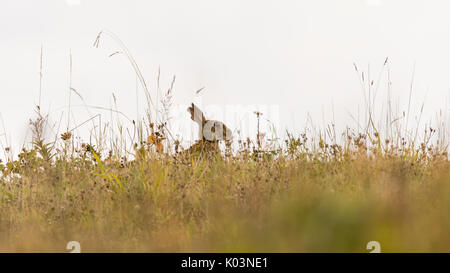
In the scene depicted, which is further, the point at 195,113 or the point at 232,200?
the point at 195,113

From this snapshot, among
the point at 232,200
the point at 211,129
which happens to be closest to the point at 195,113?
the point at 211,129

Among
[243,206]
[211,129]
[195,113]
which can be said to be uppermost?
[195,113]

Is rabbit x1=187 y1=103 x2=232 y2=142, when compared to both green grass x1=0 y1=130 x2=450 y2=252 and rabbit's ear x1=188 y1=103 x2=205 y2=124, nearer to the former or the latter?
rabbit's ear x1=188 y1=103 x2=205 y2=124

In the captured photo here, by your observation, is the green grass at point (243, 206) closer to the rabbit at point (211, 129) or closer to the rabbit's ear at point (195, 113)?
the rabbit at point (211, 129)

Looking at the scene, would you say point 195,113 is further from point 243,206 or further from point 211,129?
point 243,206

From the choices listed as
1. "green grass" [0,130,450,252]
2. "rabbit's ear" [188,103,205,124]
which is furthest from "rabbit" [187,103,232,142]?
"green grass" [0,130,450,252]

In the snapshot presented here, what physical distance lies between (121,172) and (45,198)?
729mm

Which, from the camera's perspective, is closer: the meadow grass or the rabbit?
the meadow grass

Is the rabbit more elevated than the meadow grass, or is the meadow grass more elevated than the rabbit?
the rabbit
